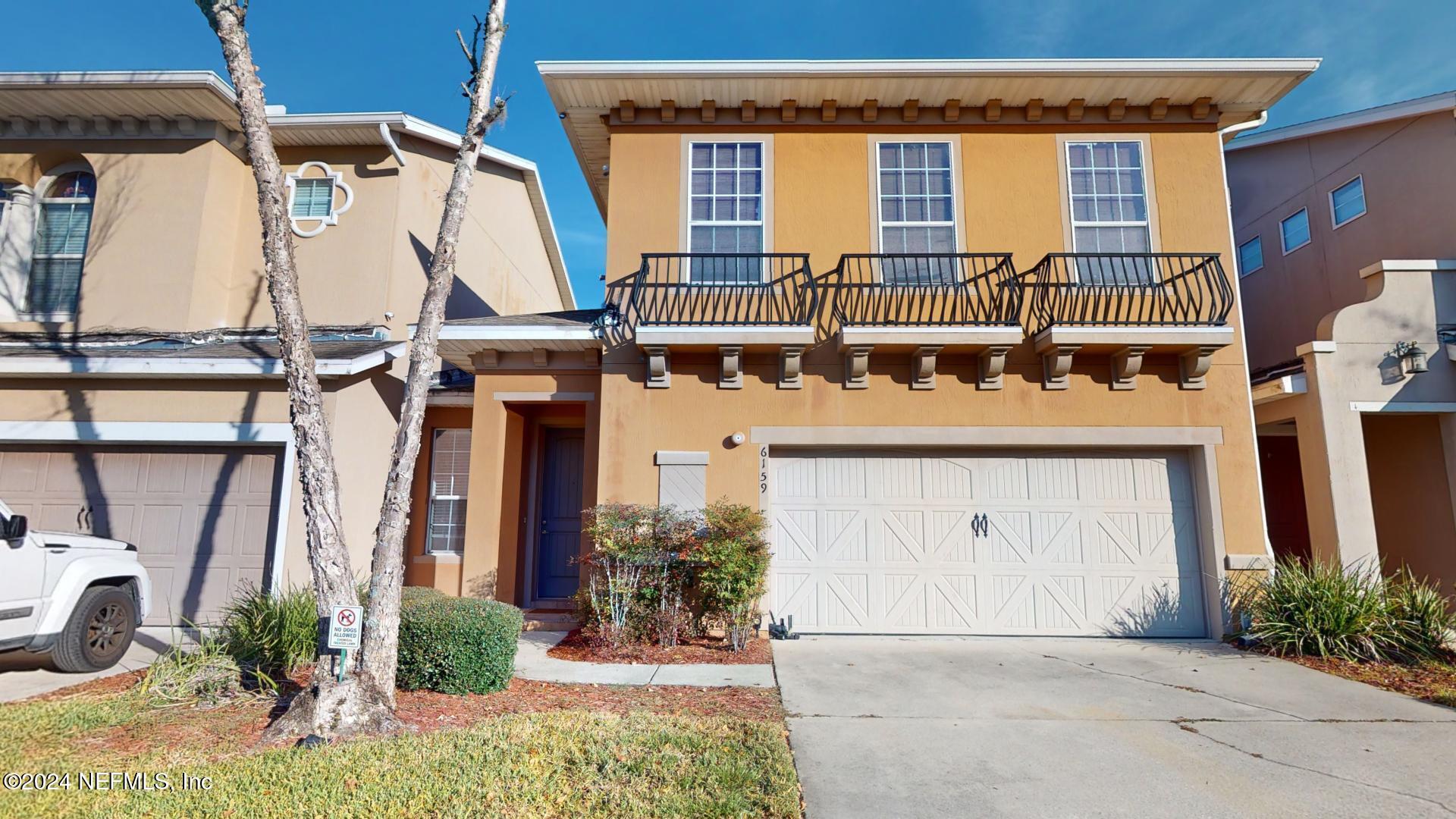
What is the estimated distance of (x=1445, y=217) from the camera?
963cm

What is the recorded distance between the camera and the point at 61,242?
408 inches

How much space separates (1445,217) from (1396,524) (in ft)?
13.2

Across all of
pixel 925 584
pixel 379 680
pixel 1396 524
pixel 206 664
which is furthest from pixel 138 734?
pixel 1396 524

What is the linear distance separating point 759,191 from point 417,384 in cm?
520

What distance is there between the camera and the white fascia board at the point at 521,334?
8.71 m

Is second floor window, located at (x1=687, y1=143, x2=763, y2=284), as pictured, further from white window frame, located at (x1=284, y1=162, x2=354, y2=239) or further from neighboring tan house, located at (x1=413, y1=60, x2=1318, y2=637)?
white window frame, located at (x1=284, y1=162, x2=354, y2=239)

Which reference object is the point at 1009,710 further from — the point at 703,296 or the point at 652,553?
the point at 703,296

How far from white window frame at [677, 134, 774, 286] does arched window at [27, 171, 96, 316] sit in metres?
8.28

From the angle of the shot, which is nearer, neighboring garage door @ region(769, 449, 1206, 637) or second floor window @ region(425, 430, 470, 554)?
neighboring garage door @ region(769, 449, 1206, 637)

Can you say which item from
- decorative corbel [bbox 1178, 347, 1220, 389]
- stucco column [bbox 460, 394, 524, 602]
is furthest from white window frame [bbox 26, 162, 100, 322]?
decorative corbel [bbox 1178, 347, 1220, 389]

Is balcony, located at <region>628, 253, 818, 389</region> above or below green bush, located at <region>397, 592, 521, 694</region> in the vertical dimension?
above

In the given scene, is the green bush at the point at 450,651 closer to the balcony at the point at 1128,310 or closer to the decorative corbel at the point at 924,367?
the decorative corbel at the point at 924,367

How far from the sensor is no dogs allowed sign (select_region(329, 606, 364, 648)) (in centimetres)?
450

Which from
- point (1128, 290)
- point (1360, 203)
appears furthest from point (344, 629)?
point (1360, 203)
